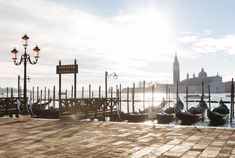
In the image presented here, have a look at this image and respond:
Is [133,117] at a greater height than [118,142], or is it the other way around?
[118,142]

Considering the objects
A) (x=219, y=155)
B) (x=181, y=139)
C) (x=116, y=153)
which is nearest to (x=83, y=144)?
(x=116, y=153)

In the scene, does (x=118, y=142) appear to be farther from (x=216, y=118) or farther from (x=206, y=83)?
(x=206, y=83)

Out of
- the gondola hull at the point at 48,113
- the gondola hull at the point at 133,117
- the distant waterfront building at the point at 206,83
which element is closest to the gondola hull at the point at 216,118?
the gondola hull at the point at 133,117

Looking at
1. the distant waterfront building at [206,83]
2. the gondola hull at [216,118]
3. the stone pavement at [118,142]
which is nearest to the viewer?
the stone pavement at [118,142]

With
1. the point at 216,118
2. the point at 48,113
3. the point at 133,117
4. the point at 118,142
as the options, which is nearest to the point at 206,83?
the point at 216,118

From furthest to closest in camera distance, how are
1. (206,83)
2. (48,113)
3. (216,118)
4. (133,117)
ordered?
(206,83), (216,118), (133,117), (48,113)

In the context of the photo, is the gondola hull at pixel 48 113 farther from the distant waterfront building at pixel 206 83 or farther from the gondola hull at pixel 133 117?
the distant waterfront building at pixel 206 83

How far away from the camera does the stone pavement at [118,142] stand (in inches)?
249

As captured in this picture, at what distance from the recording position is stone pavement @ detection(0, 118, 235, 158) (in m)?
6.33

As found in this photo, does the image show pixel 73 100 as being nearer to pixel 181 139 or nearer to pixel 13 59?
pixel 13 59

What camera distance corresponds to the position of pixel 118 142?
7.62 m

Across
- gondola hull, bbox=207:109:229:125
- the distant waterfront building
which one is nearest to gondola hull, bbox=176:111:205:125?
gondola hull, bbox=207:109:229:125

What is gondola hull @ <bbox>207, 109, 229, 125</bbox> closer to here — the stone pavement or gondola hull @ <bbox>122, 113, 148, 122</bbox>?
gondola hull @ <bbox>122, 113, 148, 122</bbox>

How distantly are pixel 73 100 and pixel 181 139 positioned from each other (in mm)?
8472
